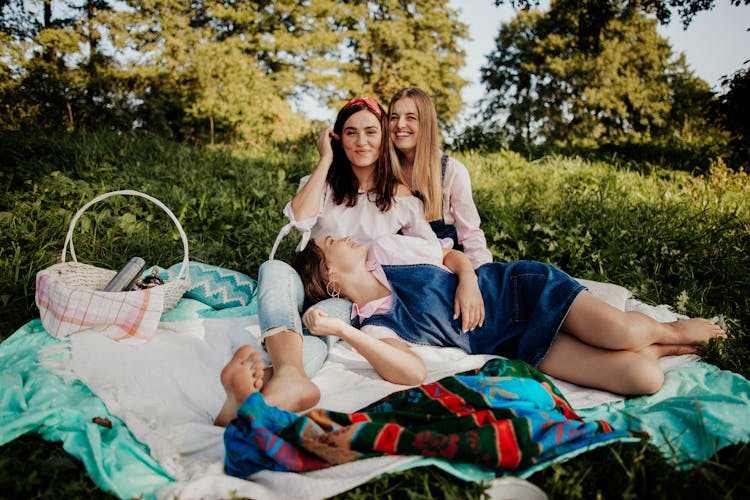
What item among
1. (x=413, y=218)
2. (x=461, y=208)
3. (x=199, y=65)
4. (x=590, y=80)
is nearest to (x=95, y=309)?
(x=413, y=218)

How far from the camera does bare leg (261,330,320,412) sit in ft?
6.30

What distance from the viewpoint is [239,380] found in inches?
73.4

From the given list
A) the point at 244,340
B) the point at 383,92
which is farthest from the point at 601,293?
the point at 383,92

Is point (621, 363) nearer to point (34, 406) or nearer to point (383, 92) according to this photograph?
point (34, 406)

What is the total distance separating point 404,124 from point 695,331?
2044 millimetres

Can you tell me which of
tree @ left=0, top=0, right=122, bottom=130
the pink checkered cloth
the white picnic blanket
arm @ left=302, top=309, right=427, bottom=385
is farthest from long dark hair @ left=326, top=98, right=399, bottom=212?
tree @ left=0, top=0, right=122, bottom=130

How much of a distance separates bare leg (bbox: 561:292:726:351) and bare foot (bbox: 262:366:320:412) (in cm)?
130

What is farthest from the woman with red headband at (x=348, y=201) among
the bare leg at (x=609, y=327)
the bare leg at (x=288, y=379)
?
the bare leg at (x=609, y=327)

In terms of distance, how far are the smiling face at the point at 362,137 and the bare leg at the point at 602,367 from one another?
1.50 meters

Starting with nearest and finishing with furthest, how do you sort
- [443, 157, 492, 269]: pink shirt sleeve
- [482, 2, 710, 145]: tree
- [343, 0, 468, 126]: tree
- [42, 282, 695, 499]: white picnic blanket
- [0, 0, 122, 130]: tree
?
[42, 282, 695, 499]: white picnic blanket < [443, 157, 492, 269]: pink shirt sleeve < [0, 0, 122, 130]: tree < [343, 0, 468, 126]: tree < [482, 2, 710, 145]: tree

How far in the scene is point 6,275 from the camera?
308 cm

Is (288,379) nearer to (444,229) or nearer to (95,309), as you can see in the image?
(95,309)

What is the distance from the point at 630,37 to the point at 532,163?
832 inches

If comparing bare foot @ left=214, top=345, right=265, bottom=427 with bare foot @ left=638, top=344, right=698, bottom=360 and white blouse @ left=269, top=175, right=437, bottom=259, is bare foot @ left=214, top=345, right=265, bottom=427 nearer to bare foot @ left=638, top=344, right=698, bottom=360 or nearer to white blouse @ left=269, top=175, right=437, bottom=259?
white blouse @ left=269, top=175, right=437, bottom=259
